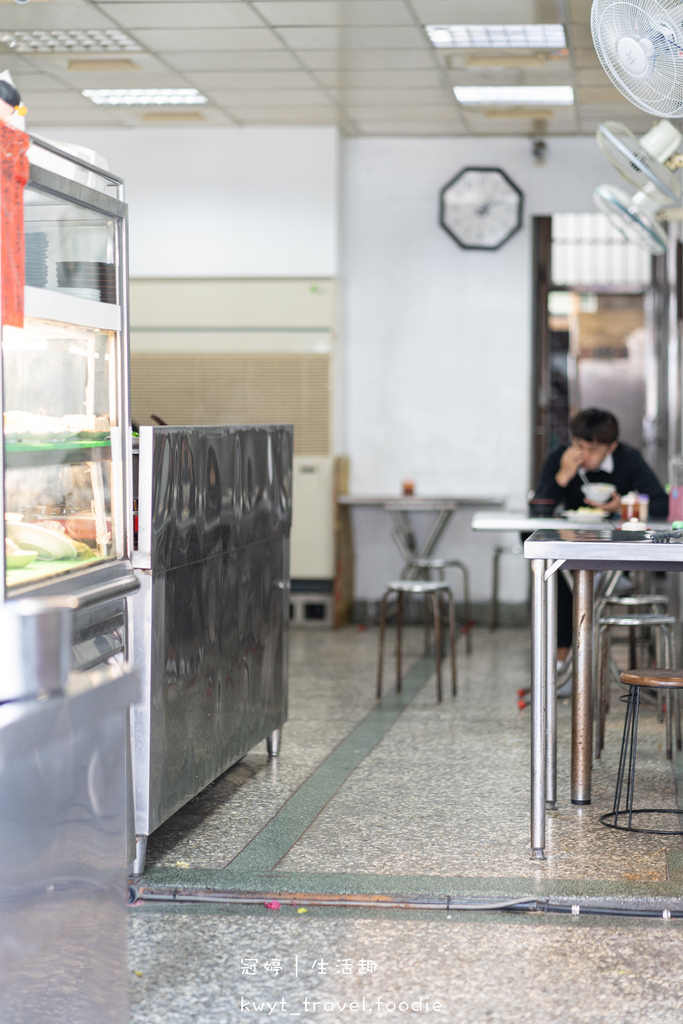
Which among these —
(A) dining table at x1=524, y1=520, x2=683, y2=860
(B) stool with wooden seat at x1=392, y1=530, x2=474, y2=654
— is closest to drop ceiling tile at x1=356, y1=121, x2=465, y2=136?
(B) stool with wooden seat at x1=392, y1=530, x2=474, y2=654

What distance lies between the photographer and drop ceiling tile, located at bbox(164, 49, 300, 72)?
6051mm

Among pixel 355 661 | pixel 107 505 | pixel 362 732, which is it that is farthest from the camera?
pixel 355 661

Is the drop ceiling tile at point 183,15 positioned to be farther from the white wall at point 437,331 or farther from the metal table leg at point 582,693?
the metal table leg at point 582,693

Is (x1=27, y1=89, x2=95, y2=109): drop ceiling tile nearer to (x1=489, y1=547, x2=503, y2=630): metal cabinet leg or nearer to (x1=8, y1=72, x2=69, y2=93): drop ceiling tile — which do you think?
(x1=8, y1=72, x2=69, y2=93): drop ceiling tile

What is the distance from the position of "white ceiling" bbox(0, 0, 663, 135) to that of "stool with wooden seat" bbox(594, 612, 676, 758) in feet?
9.12

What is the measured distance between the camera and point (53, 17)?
18.2 feet

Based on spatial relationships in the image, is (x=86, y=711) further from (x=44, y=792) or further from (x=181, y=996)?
(x=181, y=996)

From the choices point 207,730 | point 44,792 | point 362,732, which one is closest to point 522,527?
point 362,732

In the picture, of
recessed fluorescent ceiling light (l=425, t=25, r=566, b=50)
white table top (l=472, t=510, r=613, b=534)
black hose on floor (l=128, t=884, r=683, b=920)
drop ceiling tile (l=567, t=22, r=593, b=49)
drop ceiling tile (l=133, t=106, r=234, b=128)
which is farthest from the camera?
drop ceiling tile (l=133, t=106, r=234, b=128)

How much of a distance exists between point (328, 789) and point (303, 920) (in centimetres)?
113

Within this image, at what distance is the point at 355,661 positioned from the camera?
650cm

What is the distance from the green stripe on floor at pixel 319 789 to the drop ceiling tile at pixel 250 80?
341cm

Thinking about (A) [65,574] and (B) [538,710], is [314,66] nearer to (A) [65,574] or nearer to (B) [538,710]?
(B) [538,710]

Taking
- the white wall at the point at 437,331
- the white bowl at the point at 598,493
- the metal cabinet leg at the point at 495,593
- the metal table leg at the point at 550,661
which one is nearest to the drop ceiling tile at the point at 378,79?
the white wall at the point at 437,331
